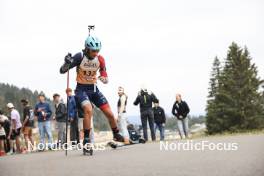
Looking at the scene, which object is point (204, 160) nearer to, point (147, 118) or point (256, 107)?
point (147, 118)

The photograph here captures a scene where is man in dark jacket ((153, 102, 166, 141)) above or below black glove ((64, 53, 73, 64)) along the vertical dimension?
below

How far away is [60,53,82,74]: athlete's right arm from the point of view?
9.82 metres

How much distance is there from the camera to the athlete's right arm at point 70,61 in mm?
9820

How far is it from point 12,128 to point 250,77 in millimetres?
49676

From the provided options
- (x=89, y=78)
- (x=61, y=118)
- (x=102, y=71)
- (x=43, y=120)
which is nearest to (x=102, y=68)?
(x=102, y=71)

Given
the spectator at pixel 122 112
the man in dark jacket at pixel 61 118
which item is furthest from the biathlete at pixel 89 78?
the man in dark jacket at pixel 61 118

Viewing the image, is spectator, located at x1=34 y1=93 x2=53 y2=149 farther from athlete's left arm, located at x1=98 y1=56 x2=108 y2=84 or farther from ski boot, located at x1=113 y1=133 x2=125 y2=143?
athlete's left arm, located at x1=98 y1=56 x2=108 y2=84

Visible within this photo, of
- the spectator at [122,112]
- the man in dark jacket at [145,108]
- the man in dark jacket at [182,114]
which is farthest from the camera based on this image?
the man in dark jacket at [182,114]

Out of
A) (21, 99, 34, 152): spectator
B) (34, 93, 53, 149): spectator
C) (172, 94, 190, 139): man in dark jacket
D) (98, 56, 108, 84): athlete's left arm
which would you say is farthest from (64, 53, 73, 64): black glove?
(172, 94, 190, 139): man in dark jacket

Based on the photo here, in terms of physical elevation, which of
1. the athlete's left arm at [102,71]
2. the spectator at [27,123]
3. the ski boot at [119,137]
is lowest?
the ski boot at [119,137]

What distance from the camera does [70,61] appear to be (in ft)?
32.2

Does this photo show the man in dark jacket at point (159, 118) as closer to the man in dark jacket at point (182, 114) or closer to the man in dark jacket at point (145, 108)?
the man in dark jacket at point (182, 114)

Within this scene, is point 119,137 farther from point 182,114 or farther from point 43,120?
point 182,114

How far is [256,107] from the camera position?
57656mm
